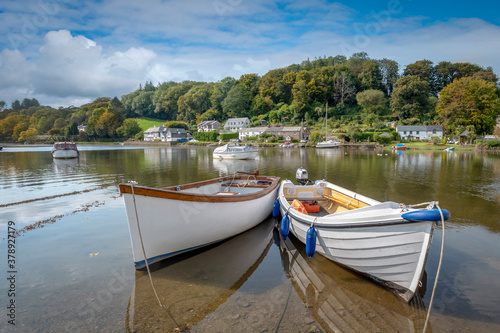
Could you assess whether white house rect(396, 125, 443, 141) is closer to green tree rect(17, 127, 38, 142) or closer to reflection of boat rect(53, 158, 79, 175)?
reflection of boat rect(53, 158, 79, 175)

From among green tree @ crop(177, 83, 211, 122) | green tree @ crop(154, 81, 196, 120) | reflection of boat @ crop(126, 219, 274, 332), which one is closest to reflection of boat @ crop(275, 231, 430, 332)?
reflection of boat @ crop(126, 219, 274, 332)

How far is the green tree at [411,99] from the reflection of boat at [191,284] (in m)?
85.1

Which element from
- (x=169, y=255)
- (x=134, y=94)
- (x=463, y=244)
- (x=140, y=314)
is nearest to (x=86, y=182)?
(x=169, y=255)

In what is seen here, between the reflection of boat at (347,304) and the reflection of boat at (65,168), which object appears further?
the reflection of boat at (65,168)

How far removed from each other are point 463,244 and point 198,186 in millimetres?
8804

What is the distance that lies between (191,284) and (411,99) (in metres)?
90.7

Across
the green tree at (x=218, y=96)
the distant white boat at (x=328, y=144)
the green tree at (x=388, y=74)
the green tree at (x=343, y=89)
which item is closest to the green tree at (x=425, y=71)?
the green tree at (x=388, y=74)

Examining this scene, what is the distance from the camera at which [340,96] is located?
102688 millimetres

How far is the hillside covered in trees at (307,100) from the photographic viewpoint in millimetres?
78500

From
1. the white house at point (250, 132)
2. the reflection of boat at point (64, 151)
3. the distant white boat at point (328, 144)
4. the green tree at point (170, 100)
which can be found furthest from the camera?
the green tree at point (170, 100)

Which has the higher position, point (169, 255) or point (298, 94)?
point (298, 94)

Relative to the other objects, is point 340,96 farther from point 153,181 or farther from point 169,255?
point 169,255

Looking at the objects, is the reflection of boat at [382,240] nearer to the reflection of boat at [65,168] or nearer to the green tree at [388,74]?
the reflection of boat at [65,168]

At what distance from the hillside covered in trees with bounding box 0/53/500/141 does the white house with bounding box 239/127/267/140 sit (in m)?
15.8
